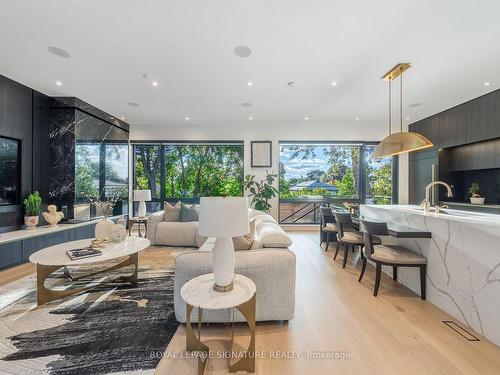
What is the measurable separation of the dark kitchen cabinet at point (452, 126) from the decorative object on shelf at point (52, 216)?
7794 mm

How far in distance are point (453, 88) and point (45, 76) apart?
6.65 meters

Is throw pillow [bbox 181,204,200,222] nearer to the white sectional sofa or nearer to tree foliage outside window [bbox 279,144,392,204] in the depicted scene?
the white sectional sofa

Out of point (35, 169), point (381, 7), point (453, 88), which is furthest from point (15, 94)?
point (453, 88)

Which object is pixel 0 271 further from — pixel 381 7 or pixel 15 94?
pixel 381 7

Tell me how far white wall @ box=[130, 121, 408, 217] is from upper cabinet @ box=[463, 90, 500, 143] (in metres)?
1.75

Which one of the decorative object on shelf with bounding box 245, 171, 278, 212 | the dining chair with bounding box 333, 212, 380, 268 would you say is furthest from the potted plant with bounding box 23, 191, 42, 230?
the dining chair with bounding box 333, 212, 380, 268

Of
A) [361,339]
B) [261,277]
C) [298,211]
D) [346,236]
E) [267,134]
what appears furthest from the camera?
[298,211]

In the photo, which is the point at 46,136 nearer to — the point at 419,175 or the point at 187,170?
the point at 187,170

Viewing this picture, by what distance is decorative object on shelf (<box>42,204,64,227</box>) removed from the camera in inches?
154

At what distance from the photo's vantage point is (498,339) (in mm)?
1719

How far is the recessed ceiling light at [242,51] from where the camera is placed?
2779 mm

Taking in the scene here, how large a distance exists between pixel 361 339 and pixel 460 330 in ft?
3.00

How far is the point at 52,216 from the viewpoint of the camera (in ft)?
12.9

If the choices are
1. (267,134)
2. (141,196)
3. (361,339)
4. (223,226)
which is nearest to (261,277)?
(223,226)
